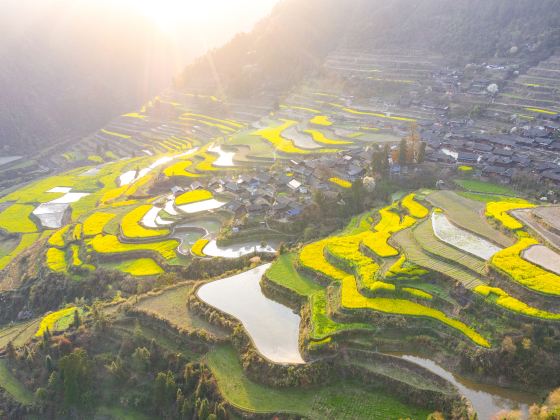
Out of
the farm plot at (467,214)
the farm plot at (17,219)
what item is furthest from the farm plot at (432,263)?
the farm plot at (17,219)

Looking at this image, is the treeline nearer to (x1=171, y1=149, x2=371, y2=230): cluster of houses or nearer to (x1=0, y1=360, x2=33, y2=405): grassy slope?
(x1=0, y1=360, x2=33, y2=405): grassy slope

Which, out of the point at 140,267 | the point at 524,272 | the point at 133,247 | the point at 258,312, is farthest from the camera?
the point at 133,247

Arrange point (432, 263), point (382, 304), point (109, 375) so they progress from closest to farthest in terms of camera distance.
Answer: point (382, 304) < point (109, 375) < point (432, 263)

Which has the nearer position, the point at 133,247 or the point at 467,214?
the point at 467,214

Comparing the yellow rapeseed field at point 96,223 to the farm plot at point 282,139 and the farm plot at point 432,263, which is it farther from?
the farm plot at point 432,263

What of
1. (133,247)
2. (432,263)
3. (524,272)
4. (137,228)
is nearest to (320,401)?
(432,263)

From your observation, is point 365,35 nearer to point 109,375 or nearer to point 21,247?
point 21,247
